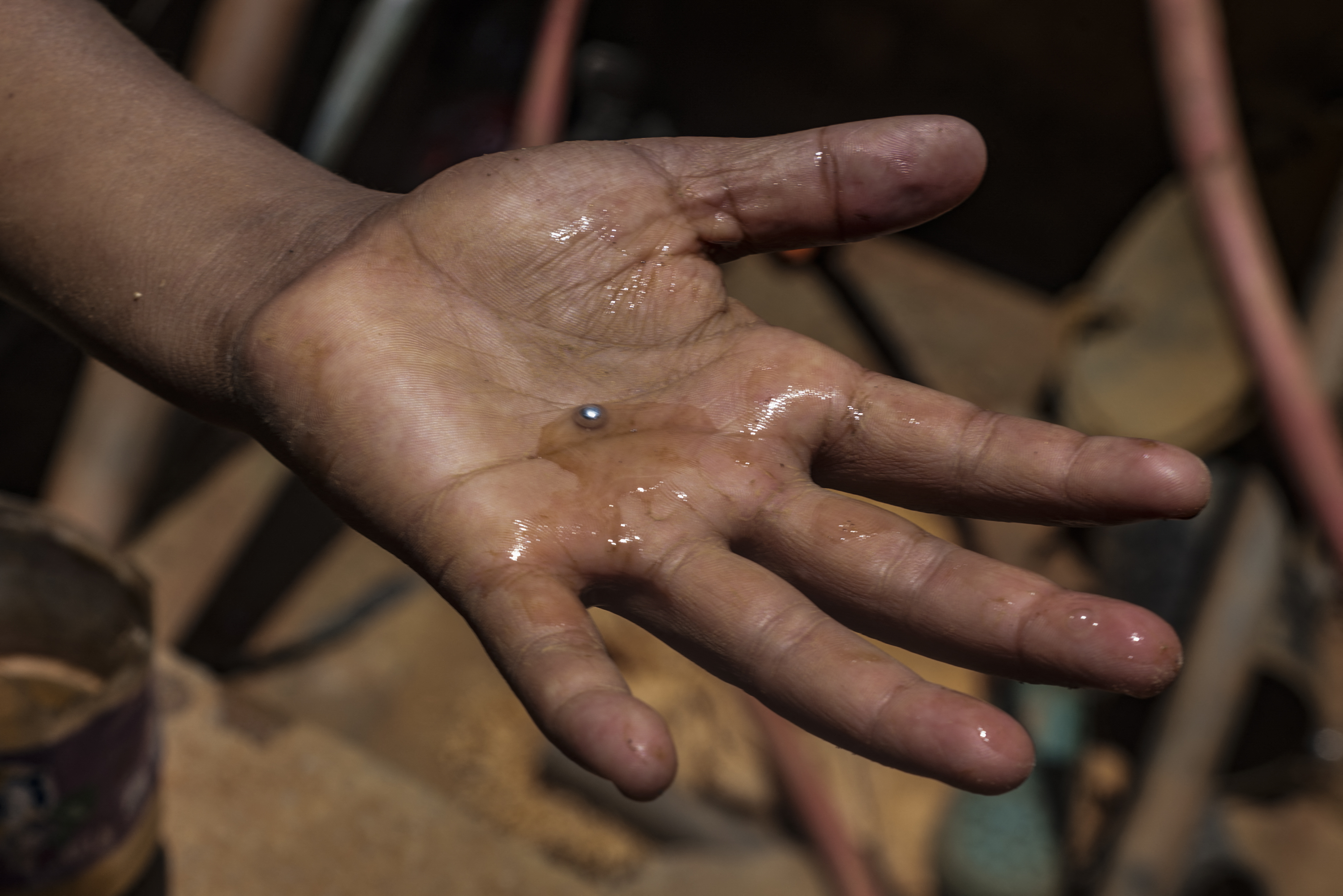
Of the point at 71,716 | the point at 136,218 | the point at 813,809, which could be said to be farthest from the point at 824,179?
the point at 813,809

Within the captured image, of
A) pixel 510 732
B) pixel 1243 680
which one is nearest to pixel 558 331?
pixel 510 732

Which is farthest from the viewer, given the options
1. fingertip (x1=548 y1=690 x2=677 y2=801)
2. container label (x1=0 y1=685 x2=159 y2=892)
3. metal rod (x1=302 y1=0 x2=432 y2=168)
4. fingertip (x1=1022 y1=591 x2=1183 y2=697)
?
metal rod (x1=302 y1=0 x2=432 y2=168)

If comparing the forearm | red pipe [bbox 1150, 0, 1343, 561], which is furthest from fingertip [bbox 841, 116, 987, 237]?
red pipe [bbox 1150, 0, 1343, 561]

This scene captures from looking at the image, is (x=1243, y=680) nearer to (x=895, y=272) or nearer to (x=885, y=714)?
(x=885, y=714)

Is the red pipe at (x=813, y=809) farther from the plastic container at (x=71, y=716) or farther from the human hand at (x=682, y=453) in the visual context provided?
the plastic container at (x=71, y=716)

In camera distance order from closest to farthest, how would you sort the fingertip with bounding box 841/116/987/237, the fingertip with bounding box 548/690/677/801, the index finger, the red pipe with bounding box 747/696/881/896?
the fingertip with bounding box 548/690/677/801 < the index finger < the fingertip with bounding box 841/116/987/237 < the red pipe with bounding box 747/696/881/896

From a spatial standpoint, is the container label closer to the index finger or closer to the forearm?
the forearm
